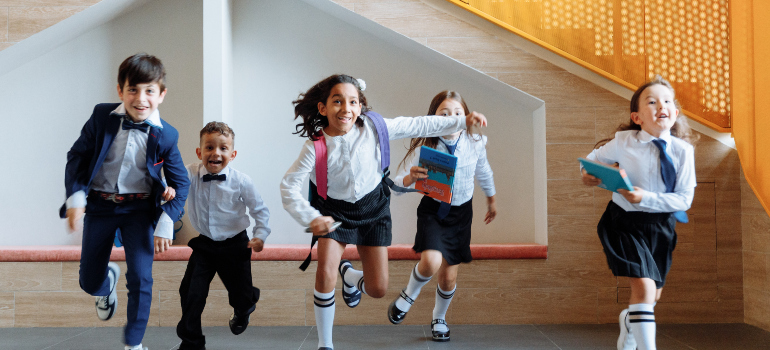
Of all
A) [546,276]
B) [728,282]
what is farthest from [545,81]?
[728,282]

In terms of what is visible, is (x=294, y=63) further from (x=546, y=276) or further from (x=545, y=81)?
(x=546, y=276)

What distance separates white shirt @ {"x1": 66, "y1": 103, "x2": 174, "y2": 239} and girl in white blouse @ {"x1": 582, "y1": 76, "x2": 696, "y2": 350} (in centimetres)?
197

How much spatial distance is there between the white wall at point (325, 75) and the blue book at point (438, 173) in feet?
4.46

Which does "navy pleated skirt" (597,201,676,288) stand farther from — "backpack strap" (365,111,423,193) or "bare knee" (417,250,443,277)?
"backpack strap" (365,111,423,193)

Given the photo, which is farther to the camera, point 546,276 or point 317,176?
point 546,276

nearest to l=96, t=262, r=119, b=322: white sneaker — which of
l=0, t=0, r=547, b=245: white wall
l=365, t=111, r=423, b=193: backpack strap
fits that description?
l=0, t=0, r=547, b=245: white wall

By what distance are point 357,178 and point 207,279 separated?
3.23 feet

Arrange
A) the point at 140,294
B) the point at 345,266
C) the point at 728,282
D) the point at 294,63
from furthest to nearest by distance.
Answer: the point at 294,63
the point at 728,282
the point at 345,266
the point at 140,294

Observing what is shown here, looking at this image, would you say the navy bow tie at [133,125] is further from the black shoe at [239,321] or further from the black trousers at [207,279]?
the black shoe at [239,321]

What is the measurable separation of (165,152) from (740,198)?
345 cm

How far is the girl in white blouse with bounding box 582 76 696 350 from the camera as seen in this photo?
2283 mm

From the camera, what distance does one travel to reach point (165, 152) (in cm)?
243

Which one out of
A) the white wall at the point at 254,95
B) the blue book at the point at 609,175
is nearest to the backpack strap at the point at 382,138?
the blue book at the point at 609,175

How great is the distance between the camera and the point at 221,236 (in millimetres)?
2766
